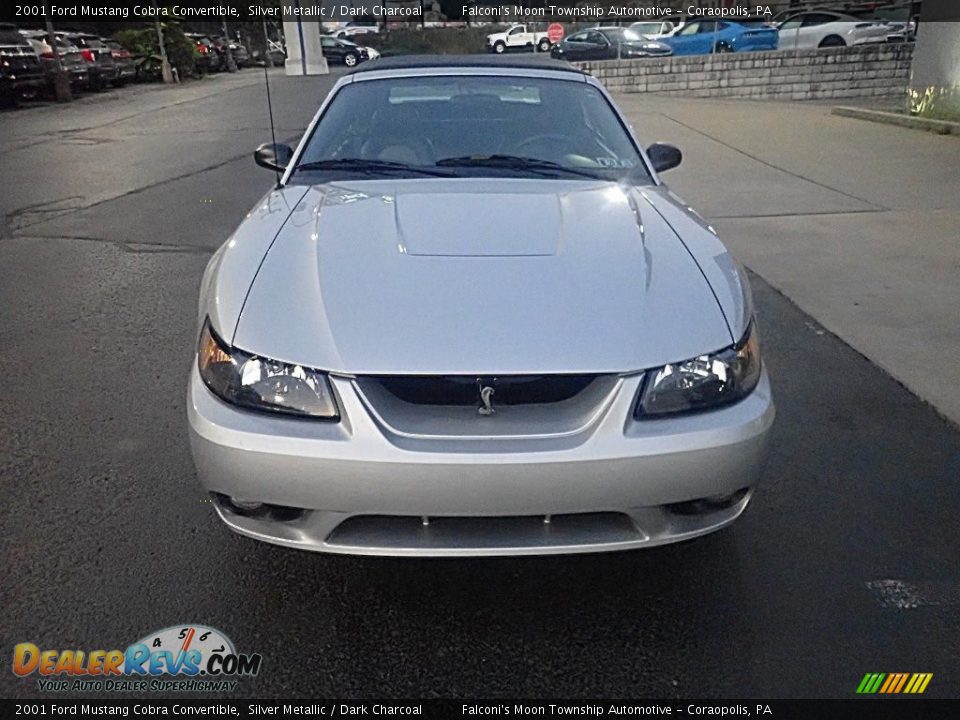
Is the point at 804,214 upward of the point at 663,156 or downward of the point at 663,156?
downward

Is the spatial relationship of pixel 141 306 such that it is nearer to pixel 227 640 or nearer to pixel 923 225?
pixel 227 640

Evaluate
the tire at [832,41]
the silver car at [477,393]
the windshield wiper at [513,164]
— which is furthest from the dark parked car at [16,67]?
the tire at [832,41]

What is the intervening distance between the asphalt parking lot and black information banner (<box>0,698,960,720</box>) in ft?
0.12

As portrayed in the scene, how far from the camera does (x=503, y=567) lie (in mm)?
2475

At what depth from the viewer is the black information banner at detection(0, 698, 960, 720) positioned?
1971mm

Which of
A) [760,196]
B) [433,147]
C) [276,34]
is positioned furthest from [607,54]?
[433,147]

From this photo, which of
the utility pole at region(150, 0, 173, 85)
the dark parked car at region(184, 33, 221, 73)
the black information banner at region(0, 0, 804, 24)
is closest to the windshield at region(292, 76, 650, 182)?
the black information banner at region(0, 0, 804, 24)

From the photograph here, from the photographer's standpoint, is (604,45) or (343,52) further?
(343,52)

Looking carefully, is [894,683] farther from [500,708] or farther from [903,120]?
[903,120]

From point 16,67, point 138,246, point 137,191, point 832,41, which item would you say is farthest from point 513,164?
point 832,41

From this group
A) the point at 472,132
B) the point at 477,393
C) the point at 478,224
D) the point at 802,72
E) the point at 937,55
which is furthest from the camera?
the point at 802,72

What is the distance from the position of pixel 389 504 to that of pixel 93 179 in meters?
8.98

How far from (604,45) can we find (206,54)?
16612mm

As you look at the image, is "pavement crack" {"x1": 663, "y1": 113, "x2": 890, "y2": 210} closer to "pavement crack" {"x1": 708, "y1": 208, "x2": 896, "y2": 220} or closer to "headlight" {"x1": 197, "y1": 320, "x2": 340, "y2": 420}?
"pavement crack" {"x1": 708, "y1": 208, "x2": 896, "y2": 220}
